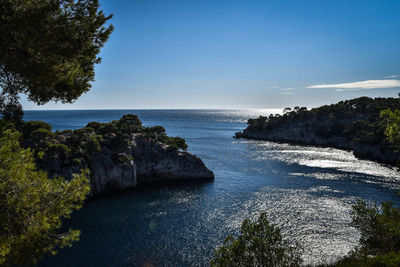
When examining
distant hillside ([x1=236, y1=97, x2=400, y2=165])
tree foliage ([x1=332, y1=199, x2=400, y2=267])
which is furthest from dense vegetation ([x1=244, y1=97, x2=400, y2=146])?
tree foliage ([x1=332, y1=199, x2=400, y2=267])

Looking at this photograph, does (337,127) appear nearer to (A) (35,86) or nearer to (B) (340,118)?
(B) (340,118)

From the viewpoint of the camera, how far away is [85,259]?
24344 millimetres

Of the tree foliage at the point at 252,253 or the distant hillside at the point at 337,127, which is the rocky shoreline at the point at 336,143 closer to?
the distant hillside at the point at 337,127

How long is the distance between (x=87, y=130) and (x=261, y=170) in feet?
158

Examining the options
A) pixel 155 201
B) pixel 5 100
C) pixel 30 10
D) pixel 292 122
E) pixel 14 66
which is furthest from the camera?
pixel 292 122

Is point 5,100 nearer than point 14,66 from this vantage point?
No

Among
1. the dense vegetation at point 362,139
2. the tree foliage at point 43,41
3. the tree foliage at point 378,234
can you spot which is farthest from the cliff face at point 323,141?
the tree foliage at point 43,41

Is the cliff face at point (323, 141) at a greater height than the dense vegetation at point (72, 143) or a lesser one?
lesser

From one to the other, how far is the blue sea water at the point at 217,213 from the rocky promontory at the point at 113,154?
12.5ft

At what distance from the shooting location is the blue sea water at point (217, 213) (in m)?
25.8

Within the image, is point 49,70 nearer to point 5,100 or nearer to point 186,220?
point 5,100

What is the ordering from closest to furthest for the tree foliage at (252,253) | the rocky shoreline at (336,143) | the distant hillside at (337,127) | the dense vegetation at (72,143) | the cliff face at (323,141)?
the tree foliage at (252,253) < the dense vegetation at (72,143) < the rocky shoreline at (336,143) < the cliff face at (323,141) < the distant hillside at (337,127)

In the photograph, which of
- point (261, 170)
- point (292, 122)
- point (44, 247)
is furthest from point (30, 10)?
point (292, 122)

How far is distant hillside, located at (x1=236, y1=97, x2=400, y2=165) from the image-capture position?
3228 inches
